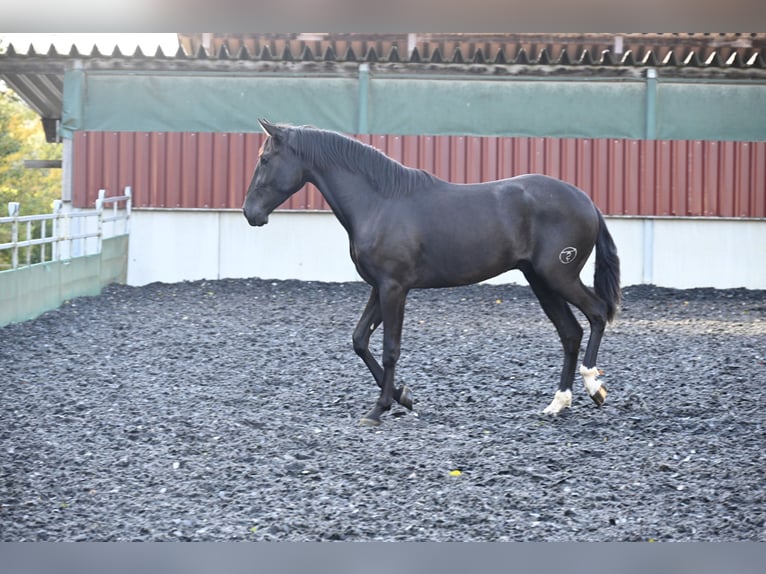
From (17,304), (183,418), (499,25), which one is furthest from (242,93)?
(499,25)

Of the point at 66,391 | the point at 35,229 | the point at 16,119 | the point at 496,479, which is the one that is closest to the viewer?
the point at 496,479

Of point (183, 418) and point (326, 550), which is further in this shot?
point (183, 418)

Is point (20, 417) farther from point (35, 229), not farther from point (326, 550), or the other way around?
point (35, 229)

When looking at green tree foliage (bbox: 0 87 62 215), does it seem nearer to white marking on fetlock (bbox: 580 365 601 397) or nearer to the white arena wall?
the white arena wall

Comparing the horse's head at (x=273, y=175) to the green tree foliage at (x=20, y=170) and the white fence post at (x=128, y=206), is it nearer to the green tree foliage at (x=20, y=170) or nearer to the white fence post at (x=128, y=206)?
the white fence post at (x=128, y=206)

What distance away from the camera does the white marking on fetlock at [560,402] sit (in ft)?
19.6

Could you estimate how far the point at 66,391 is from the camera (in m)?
6.60

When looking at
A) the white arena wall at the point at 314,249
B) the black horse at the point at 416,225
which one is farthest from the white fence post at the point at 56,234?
the black horse at the point at 416,225

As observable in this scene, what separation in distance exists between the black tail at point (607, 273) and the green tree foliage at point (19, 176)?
12.7 metres

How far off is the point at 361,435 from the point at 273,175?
1621 millimetres

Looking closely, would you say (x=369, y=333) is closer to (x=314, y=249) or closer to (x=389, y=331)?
(x=389, y=331)

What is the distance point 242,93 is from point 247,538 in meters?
12.0

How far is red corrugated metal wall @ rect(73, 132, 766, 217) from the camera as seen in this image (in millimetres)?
14289

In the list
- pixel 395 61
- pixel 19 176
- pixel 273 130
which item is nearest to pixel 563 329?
pixel 273 130
